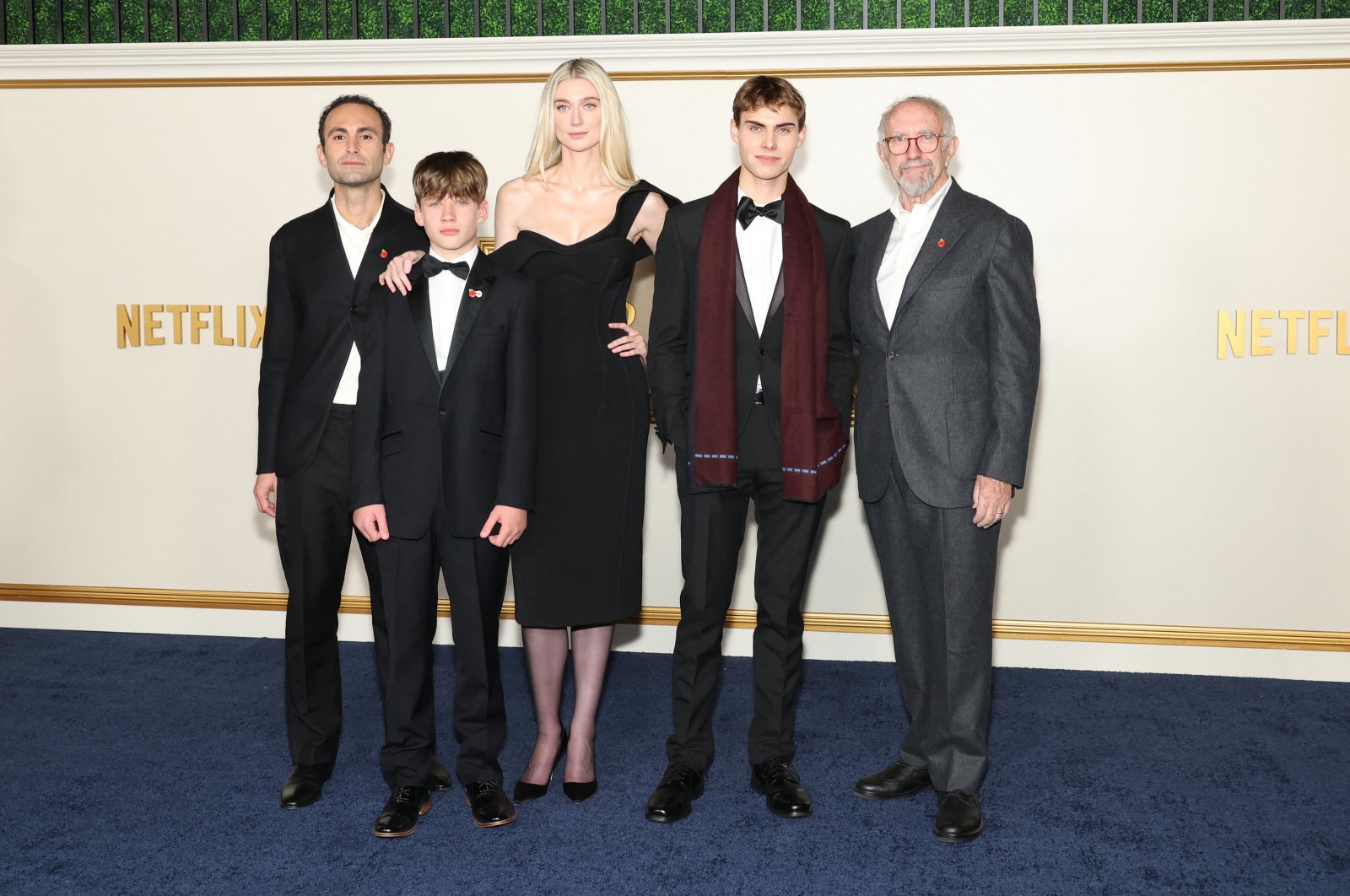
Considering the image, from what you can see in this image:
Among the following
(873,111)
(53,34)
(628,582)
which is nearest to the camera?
(628,582)

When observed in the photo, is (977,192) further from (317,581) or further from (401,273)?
(317,581)

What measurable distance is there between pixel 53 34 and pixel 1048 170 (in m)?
→ 4.62

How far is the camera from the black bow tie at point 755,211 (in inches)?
126

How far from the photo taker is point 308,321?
331 cm

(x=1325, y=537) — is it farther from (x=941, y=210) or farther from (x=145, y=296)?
(x=145, y=296)

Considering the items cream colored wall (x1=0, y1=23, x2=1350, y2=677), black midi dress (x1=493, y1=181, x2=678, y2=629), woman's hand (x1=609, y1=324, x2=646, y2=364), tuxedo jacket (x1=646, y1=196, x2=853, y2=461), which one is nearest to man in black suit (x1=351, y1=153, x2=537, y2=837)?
black midi dress (x1=493, y1=181, x2=678, y2=629)

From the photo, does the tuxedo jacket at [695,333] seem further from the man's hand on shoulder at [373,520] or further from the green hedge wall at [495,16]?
the green hedge wall at [495,16]

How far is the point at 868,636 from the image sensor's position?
4883 mm

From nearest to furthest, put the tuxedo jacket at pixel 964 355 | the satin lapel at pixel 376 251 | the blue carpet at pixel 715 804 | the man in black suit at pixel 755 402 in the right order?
1. the blue carpet at pixel 715 804
2. the tuxedo jacket at pixel 964 355
3. the man in black suit at pixel 755 402
4. the satin lapel at pixel 376 251

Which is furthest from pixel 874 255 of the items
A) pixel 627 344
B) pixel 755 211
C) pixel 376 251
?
pixel 376 251

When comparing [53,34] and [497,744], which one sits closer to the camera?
[497,744]

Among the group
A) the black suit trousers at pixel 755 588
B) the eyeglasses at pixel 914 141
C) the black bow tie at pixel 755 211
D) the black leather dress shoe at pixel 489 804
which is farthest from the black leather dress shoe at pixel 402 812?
the eyeglasses at pixel 914 141

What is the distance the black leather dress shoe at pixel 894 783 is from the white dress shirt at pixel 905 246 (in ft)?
4.20

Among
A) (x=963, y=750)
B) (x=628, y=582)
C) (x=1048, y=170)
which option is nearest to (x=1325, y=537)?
(x=1048, y=170)
